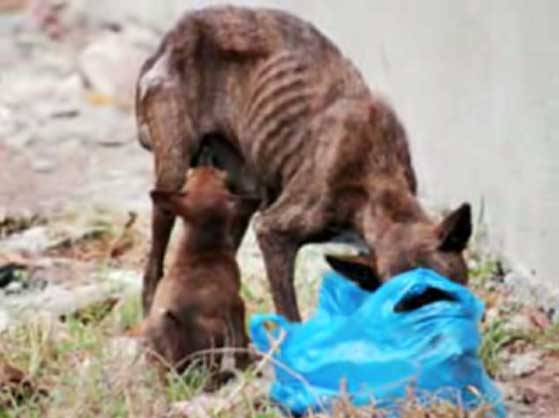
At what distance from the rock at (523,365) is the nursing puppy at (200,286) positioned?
39.3 inches

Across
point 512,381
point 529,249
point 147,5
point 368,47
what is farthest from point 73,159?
point 512,381

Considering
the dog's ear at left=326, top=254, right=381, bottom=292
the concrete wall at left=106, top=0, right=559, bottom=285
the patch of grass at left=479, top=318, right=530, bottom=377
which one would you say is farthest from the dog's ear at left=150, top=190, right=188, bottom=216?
the concrete wall at left=106, top=0, right=559, bottom=285

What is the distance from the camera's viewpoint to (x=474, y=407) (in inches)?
230

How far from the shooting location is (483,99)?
8023mm

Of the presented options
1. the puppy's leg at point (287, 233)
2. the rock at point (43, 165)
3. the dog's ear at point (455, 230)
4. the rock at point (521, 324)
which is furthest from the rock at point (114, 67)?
the dog's ear at point (455, 230)

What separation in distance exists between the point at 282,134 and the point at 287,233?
417 millimetres

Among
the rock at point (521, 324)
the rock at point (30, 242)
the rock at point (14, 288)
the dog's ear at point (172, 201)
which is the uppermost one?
the dog's ear at point (172, 201)

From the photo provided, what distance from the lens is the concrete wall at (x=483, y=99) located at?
7.42 m

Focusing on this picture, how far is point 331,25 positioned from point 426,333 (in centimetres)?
433

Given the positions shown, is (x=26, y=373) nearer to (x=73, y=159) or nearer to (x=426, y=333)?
(x=426, y=333)

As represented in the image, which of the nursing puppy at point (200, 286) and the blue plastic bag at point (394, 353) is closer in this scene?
the blue plastic bag at point (394, 353)

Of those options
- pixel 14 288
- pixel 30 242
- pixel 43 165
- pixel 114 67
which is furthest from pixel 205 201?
pixel 114 67

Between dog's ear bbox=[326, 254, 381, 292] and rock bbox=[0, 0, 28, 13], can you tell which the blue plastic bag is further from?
rock bbox=[0, 0, 28, 13]

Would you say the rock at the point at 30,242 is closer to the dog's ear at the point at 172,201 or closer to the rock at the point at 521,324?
the dog's ear at the point at 172,201
